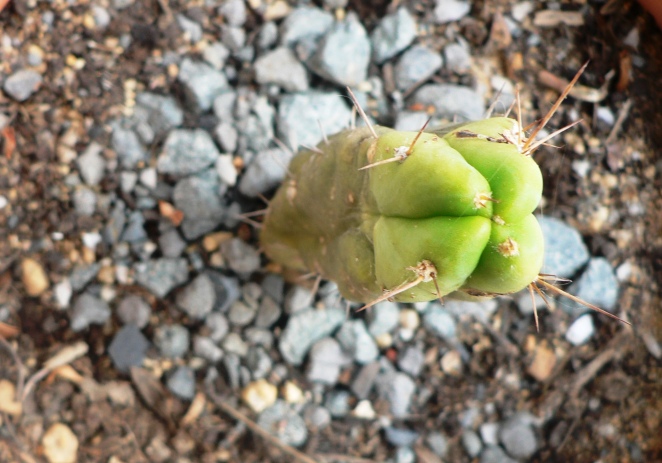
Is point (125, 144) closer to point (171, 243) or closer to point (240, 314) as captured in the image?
point (171, 243)

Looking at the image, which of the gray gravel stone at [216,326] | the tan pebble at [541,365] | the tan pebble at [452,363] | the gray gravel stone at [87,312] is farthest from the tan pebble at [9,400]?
the tan pebble at [541,365]

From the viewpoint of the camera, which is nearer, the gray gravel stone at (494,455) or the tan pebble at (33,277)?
the tan pebble at (33,277)

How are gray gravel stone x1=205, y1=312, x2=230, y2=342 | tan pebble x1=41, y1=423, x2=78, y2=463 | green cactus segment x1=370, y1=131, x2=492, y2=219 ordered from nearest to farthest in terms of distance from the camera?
1. green cactus segment x1=370, y1=131, x2=492, y2=219
2. tan pebble x1=41, y1=423, x2=78, y2=463
3. gray gravel stone x1=205, y1=312, x2=230, y2=342

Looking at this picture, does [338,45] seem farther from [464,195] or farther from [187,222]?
[464,195]

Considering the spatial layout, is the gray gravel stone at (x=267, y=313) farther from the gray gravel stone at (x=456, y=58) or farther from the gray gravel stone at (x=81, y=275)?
the gray gravel stone at (x=456, y=58)

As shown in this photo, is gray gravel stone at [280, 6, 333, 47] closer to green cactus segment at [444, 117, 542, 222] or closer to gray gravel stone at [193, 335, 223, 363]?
gray gravel stone at [193, 335, 223, 363]

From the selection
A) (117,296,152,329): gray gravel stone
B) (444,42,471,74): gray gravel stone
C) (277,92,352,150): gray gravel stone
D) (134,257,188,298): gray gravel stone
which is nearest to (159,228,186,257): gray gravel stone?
(134,257,188,298): gray gravel stone

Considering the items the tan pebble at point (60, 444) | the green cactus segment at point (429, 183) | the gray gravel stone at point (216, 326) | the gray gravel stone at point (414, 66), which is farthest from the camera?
the gray gravel stone at point (414, 66)
